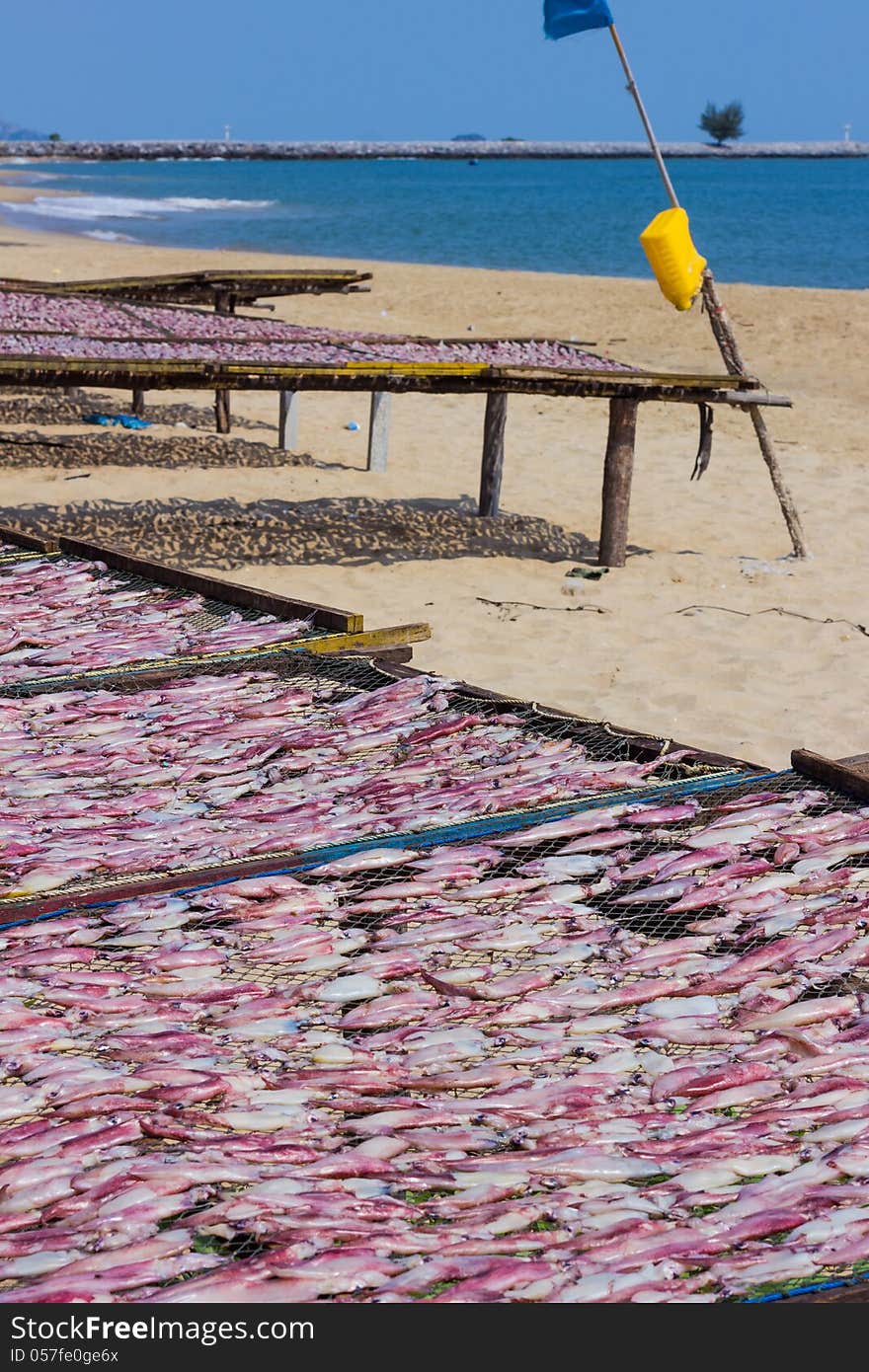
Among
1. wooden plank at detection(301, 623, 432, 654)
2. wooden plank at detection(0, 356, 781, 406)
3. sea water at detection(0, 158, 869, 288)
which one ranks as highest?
sea water at detection(0, 158, 869, 288)

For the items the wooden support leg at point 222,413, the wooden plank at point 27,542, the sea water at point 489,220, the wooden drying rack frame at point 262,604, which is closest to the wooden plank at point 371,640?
the wooden drying rack frame at point 262,604

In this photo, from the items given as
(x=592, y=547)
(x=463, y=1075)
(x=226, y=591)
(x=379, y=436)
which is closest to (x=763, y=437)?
(x=592, y=547)

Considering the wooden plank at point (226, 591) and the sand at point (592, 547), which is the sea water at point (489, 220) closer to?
the sand at point (592, 547)

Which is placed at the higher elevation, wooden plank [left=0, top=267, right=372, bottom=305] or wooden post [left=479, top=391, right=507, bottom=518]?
wooden plank [left=0, top=267, right=372, bottom=305]

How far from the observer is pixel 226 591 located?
23.4ft

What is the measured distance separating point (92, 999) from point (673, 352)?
59.1 feet

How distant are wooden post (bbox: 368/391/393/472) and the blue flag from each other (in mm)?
3354

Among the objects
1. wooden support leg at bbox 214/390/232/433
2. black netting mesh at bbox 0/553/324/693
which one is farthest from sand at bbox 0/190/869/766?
black netting mesh at bbox 0/553/324/693

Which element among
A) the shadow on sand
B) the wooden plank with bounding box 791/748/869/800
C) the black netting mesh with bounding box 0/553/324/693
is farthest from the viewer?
the shadow on sand

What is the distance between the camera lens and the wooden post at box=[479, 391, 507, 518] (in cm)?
1137

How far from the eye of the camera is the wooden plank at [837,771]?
482 centimetres

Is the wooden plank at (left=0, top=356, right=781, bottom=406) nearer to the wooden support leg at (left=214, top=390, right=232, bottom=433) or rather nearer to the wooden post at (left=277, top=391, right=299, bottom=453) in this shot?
the wooden post at (left=277, top=391, right=299, bottom=453)

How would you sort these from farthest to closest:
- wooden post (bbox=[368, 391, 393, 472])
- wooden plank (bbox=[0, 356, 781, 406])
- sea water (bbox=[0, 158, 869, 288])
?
sea water (bbox=[0, 158, 869, 288]), wooden post (bbox=[368, 391, 393, 472]), wooden plank (bbox=[0, 356, 781, 406])
